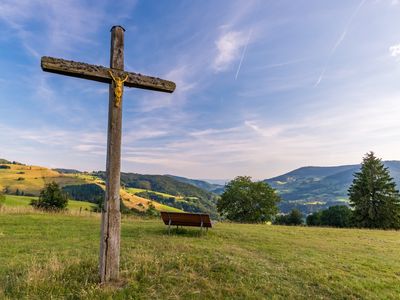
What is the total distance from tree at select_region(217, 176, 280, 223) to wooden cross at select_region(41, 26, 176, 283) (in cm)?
3961

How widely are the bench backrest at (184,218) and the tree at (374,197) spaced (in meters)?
32.6

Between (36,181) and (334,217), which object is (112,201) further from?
(36,181)

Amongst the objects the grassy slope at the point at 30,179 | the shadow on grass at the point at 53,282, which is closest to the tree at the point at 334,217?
the shadow on grass at the point at 53,282

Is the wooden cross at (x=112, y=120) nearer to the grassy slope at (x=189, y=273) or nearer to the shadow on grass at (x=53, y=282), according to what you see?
the shadow on grass at (x=53, y=282)

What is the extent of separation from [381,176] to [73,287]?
138 ft

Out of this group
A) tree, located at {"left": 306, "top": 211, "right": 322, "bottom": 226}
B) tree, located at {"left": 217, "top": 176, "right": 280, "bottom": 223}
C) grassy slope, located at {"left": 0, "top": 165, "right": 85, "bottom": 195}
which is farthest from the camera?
grassy slope, located at {"left": 0, "top": 165, "right": 85, "bottom": 195}

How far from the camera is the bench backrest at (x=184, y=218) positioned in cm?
1204

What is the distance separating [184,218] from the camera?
12125mm

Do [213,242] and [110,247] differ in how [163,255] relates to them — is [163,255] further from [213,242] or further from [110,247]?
[213,242]

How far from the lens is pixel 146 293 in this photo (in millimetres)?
4785

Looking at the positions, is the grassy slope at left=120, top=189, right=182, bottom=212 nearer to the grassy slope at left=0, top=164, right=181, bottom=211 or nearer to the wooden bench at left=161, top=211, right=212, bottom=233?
the grassy slope at left=0, top=164, right=181, bottom=211

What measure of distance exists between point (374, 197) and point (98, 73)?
134 ft

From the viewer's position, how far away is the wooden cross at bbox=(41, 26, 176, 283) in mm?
5141

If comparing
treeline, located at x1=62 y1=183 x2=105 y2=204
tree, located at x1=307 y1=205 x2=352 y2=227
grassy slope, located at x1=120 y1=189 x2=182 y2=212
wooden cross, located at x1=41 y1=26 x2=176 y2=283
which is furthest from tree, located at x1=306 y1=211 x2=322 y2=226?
→ treeline, located at x1=62 y1=183 x2=105 y2=204
